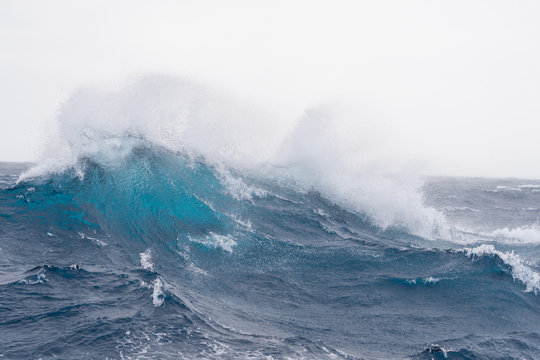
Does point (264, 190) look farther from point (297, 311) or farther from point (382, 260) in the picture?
point (297, 311)

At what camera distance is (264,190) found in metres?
20.9

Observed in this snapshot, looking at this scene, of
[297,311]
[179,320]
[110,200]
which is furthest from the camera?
[110,200]

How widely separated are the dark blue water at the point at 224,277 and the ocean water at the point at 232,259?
0.06m

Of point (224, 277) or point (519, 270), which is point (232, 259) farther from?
point (519, 270)

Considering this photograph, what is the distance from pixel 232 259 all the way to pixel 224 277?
1252 millimetres

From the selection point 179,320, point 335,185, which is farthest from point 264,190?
point 179,320

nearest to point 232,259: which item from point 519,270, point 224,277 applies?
point 224,277

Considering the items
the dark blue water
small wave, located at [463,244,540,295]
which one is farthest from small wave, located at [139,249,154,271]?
small wave, located at [463,244,540,295]

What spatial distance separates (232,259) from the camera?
46.8ft

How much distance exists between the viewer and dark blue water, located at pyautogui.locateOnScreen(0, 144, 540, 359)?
29.6 feet

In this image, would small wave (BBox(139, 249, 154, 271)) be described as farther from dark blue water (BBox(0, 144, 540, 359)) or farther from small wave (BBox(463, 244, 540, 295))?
small wave (BBox(463, 244, 540, 295))

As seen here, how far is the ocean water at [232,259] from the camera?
9234 mm

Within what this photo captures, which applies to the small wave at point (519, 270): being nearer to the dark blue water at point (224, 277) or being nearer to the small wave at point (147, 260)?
the dark blue water at point (224, 277)

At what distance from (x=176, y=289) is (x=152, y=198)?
22.8 feet
